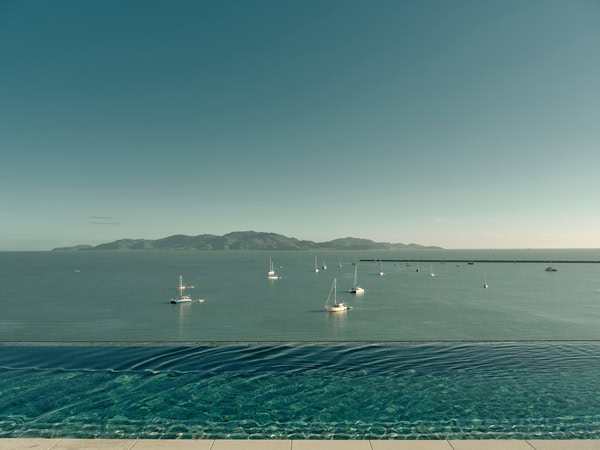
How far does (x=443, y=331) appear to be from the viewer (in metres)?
55.6

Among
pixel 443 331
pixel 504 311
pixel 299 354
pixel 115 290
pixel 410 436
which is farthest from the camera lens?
pixel 115 290

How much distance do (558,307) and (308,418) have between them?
8531 cm

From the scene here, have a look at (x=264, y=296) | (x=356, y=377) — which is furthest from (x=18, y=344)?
(x=264, y=296)

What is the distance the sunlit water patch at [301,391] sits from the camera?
1683cm

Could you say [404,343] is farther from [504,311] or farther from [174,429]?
[504,311]

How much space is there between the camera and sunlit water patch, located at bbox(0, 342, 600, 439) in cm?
1683
